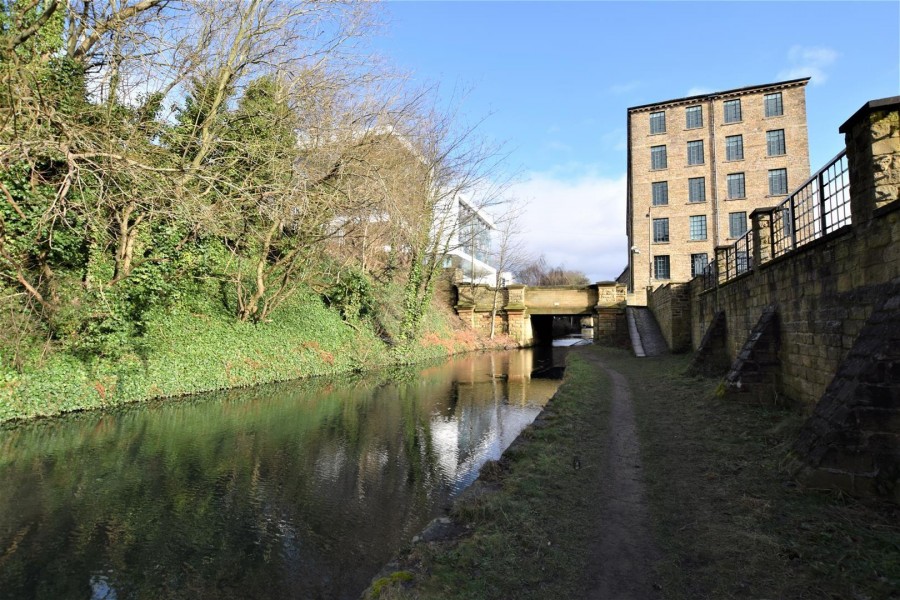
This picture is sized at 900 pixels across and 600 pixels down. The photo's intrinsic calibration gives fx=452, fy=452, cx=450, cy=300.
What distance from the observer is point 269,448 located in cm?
694

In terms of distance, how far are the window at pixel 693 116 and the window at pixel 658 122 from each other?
1.45 meters

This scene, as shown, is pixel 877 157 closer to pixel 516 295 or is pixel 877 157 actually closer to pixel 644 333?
pixel 644 333

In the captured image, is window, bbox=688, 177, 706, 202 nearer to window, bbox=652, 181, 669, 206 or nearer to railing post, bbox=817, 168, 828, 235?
window, bbox=652, 181, 669, 206

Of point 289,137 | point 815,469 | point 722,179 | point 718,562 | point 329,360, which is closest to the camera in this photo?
point 718,562

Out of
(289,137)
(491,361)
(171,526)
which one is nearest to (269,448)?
(171,526)

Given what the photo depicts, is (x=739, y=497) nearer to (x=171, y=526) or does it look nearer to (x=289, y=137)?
(x=171, y=526)

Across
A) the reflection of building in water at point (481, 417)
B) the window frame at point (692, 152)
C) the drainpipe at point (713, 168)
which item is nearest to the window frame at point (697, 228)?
the drainpipe at point (713, 168)

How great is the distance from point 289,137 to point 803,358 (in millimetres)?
11247

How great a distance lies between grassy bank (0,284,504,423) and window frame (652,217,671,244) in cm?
2122

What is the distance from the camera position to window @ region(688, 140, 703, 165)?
32.2 metres

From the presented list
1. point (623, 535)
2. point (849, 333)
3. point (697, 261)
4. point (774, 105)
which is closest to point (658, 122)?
point (774, 105)

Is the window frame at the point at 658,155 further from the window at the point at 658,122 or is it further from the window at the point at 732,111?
the window at the point at 732,111

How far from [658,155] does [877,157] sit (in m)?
31.5

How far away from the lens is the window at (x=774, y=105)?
30.6 m
